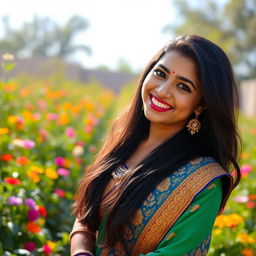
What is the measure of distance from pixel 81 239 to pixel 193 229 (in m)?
0.58

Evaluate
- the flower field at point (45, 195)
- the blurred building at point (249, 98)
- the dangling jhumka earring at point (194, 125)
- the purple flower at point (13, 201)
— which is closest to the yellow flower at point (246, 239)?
the flower field at point (45, 195)

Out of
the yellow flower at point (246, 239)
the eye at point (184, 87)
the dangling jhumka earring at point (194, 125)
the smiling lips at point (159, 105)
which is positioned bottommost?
the yellow flower at point (246, 239)

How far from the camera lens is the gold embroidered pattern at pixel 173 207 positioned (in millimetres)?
1593

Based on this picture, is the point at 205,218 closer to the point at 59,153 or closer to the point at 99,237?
the point at 99,237

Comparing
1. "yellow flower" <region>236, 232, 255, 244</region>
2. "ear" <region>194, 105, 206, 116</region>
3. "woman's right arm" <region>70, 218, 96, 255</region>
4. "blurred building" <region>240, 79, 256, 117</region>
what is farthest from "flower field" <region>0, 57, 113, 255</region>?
"blurred building" <region>240, 79, 256, 117</region>

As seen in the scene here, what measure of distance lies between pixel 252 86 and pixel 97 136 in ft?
54.2

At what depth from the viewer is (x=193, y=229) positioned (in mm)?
1524

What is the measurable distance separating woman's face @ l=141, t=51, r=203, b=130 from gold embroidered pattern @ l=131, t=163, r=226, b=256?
25 centimetres

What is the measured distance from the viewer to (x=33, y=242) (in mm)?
2592

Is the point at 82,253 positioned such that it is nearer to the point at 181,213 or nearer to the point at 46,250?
the point at 181,213

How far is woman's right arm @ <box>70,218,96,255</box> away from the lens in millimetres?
1882

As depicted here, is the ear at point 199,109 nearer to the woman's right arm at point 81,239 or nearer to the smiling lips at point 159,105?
the smiling lips at point 159,105

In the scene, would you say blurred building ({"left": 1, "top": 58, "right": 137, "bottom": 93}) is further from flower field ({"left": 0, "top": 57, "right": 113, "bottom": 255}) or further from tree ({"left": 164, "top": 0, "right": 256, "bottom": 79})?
flower field ({"left": 0, "top": 57, "right": 113, "bottom": 255})

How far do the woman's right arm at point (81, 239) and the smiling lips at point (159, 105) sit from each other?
23.4 inches
